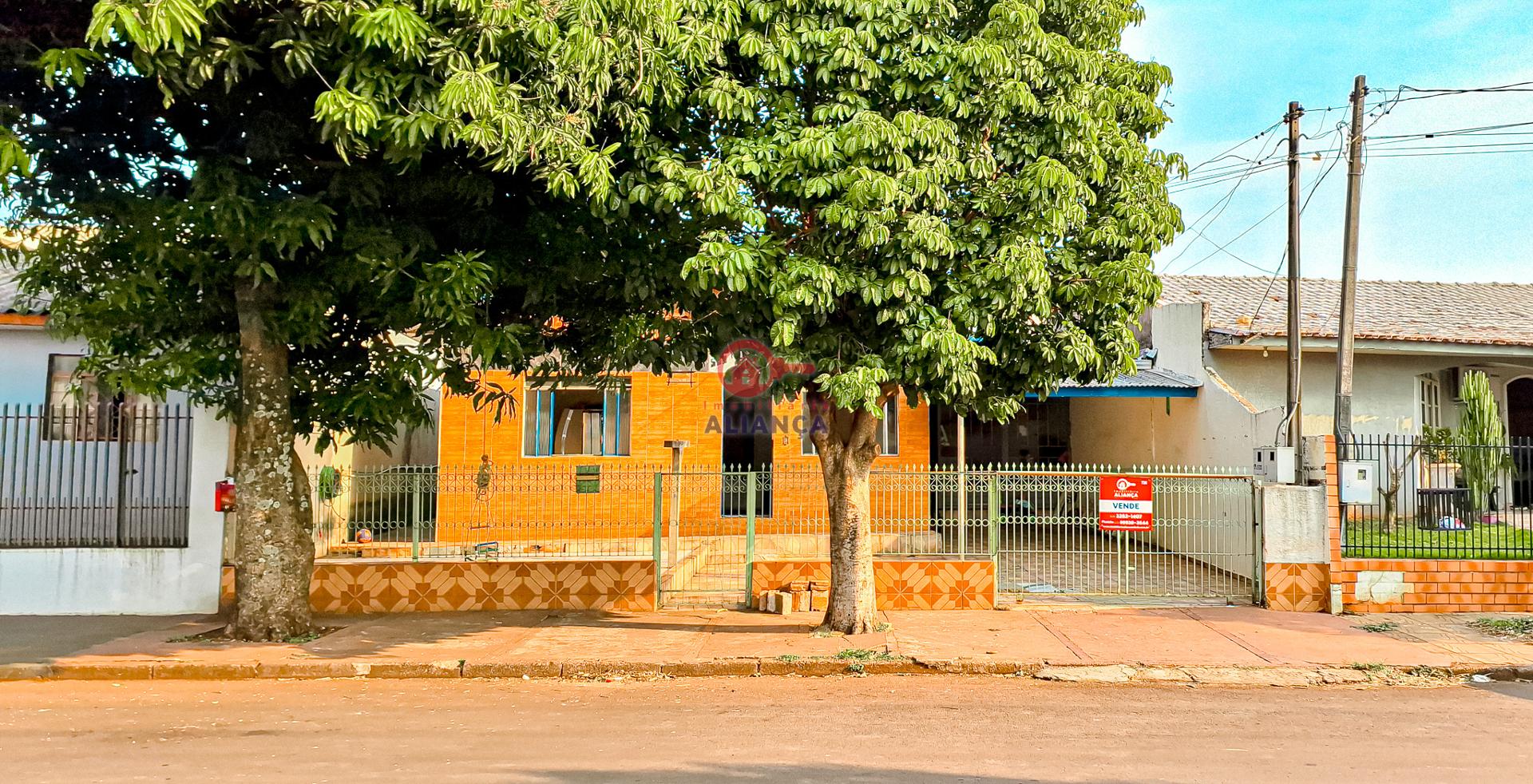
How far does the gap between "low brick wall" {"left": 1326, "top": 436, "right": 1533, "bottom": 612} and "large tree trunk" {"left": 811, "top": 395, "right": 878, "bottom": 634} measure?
207 inches

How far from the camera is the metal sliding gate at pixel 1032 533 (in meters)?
10.8

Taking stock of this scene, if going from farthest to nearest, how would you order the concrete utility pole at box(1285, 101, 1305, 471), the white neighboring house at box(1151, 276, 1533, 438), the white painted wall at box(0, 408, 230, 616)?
the white neighboring house at box(1151, 276, 1533, 438) < the concrete utility pole at box(1285, 101, 1305, 471) < the white painted wall at box(0, 408, 230, 616)

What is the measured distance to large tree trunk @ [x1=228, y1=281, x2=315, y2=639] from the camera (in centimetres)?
872

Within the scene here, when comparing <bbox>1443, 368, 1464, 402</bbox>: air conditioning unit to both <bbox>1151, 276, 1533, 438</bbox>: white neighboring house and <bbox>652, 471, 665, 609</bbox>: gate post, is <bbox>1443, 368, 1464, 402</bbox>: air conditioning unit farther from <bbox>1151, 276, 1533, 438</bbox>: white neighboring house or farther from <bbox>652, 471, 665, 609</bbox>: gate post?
<bbox>652, 471, 665, 609</bbox>: gate post

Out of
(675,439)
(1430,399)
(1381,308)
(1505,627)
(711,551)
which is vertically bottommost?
(1505,627)

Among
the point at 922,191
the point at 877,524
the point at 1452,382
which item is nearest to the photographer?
the point at 922,191

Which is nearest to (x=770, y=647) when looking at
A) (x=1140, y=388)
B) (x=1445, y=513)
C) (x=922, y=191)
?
(x=922, y=191)

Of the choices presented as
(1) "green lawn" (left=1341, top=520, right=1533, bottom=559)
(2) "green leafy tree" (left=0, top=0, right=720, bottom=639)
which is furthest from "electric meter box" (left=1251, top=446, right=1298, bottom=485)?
(2) "green leafy tree" (left=0, top=0, right=720, bottom=639)

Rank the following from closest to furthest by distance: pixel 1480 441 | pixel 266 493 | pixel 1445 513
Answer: pixel 266 493 → pixel 1445 513 → pixel 1480 441

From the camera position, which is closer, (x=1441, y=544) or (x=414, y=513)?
(x=414, y=513)

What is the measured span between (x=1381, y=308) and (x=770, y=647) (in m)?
12.7

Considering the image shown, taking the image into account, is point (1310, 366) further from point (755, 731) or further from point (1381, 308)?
point (755, 731)

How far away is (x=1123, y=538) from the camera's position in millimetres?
11148

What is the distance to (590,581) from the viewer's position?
1092 cm
